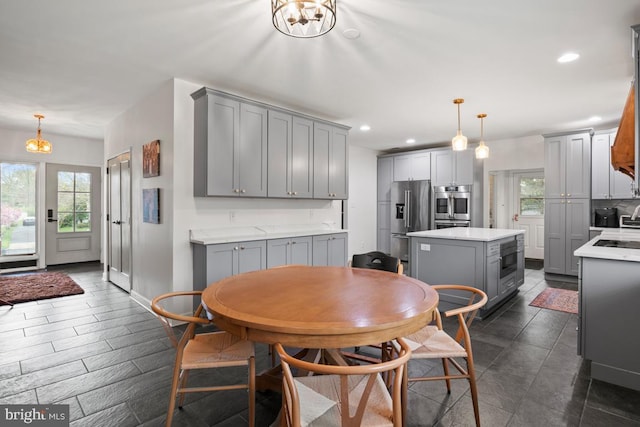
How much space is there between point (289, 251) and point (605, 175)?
505 centimetres

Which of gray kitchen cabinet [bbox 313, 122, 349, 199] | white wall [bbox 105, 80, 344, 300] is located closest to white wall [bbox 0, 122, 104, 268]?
white wall [bbox 105, 80, 344, 300]

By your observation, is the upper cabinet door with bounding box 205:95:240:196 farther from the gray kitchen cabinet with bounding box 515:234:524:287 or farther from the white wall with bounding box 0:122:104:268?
the white wall with bounding box 0:122:104:268

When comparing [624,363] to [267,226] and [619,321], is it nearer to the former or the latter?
[619,321]

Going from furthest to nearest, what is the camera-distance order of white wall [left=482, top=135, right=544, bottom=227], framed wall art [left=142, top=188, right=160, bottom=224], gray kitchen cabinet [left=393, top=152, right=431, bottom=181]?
1. gray kitchen cabinet [left=393, top=152, right=431, bottom=181]
2. white wall [left=482, top=135, right=544, bottom=227]
3. framed wall art [left=142, top=188, right=160, bottom=224]

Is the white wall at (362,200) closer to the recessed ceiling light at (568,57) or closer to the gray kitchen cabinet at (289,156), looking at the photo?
the gray kitchen cabinet at (289,156)

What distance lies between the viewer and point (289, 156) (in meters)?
4.30

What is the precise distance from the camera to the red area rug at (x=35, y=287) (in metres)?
4.23

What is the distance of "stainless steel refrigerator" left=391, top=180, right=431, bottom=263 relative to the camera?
6.69 metres

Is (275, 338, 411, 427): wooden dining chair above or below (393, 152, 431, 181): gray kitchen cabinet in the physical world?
below

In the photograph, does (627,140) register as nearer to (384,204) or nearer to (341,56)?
(341,56)

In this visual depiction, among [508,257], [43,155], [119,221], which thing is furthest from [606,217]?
[43,155]

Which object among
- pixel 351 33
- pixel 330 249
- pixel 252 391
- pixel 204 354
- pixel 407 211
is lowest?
pixel 252 391

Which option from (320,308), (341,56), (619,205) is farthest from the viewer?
(619,205)

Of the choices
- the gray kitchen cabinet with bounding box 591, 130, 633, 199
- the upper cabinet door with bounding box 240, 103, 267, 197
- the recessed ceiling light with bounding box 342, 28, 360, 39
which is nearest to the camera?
the recessed ceiling light with bounding box 342, 28, 360, 39
